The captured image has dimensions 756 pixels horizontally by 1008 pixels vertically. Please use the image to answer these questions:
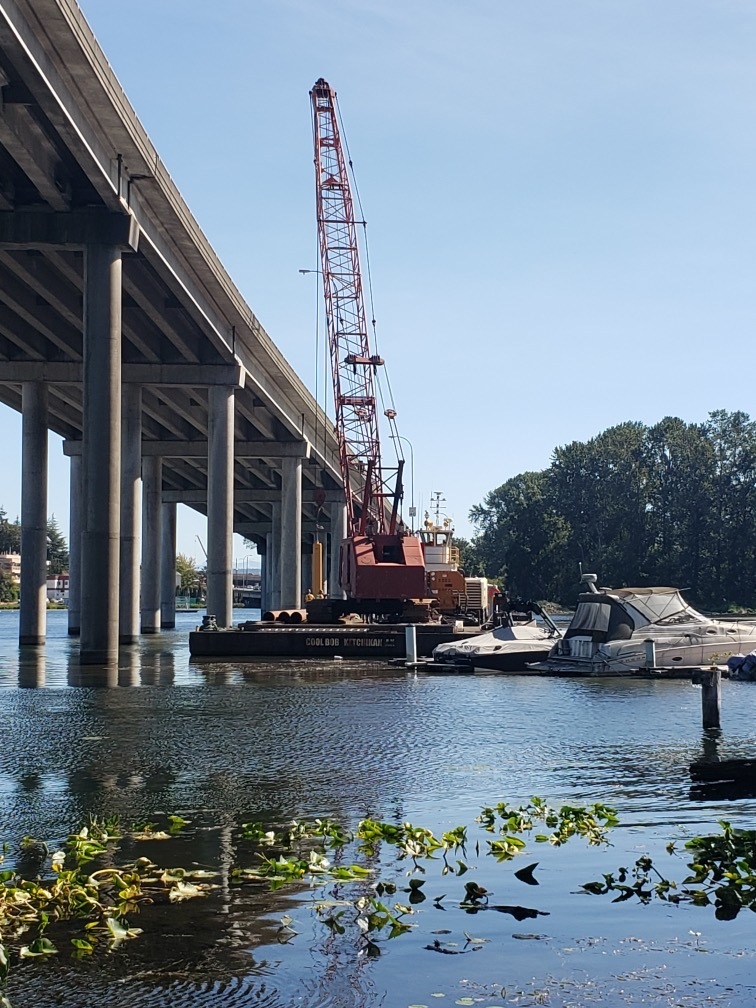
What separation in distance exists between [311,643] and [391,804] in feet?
115

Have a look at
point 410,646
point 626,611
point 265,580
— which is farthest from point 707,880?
point 265,580

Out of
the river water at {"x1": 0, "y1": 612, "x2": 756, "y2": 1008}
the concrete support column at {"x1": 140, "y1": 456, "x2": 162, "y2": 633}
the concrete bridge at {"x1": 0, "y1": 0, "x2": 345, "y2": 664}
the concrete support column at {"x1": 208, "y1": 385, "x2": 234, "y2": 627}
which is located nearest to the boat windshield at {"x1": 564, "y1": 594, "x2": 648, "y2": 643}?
the river water at {"x1": 0, "y1": 612, "x2": 756, "y2": 1008}

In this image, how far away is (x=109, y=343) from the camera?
41.2 m

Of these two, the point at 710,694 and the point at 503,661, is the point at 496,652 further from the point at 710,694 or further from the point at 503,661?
the point at 710,694

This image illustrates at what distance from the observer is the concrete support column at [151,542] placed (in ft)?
283

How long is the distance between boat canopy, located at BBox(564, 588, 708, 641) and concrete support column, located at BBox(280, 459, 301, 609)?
151ft

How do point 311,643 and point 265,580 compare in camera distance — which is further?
point 265,580

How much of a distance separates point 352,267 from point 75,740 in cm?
5526

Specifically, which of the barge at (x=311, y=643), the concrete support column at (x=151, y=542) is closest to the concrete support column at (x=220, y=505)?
the barge at (x=311, y=643)

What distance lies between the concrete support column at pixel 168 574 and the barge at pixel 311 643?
49.2 metres

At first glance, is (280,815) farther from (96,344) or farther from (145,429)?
(145,429)

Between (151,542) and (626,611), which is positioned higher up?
(151,542)

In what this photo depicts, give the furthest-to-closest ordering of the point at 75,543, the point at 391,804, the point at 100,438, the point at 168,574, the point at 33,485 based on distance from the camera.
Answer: the point at 168,574
the point at 75,543
the point at 33,485
the point at 100,438
the point at 391,804

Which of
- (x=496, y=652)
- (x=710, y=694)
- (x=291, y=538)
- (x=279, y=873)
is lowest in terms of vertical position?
(x=279, y=873)
